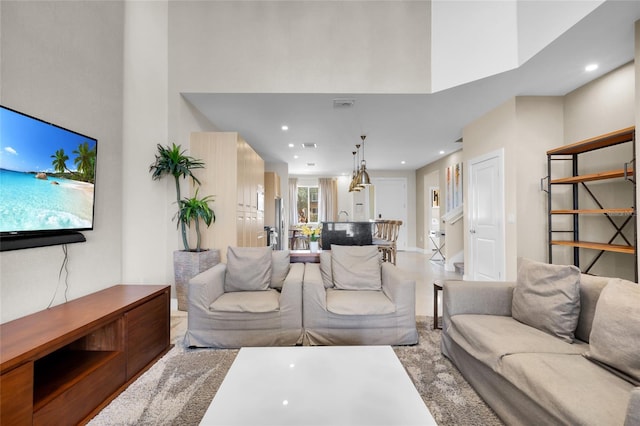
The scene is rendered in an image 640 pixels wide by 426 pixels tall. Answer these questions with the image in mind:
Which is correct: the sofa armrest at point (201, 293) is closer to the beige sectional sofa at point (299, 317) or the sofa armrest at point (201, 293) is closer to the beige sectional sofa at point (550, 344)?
the beige sectional sofa at point (299, 317)

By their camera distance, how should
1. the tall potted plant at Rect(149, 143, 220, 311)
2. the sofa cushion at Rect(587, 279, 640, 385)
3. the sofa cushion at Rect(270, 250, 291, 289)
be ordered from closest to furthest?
the sofa cushion at Rect(587, 279, 640, 385) < the sofa cushion at Rect(270, 250, 291, 289) < the tall potted plant at Rect(149, 143, 220, 311)

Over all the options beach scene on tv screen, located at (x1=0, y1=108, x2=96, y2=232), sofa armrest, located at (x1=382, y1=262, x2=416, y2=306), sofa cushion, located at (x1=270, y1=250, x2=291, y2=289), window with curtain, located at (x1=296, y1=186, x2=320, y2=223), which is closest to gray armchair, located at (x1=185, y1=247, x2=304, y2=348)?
sofa cushion, located at (x1=270, y1=250, x2=291, y2=289)

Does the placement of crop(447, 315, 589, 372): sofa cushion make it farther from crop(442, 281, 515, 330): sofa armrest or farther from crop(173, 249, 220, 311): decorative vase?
crop(173, 249, 220, 311): decorative vase

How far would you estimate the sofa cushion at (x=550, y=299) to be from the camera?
1.65 m

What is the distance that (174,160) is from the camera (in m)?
3.22

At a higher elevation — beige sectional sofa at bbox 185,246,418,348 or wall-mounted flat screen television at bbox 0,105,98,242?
wall-mounted flat screen television at bbox 0,105,98,242

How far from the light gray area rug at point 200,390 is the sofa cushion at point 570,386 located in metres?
0.41

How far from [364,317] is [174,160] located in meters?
2.69

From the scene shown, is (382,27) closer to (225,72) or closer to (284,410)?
(225,72)

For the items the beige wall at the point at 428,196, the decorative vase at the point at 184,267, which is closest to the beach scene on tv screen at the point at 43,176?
the decorative vase at the point at 184,267

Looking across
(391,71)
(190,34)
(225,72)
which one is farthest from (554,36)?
(190,34)

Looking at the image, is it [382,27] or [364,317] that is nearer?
[364,317]

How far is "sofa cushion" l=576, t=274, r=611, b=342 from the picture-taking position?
163cm

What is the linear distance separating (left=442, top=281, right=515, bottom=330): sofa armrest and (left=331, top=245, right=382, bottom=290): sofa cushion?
0.76m
